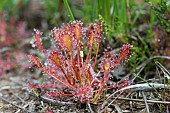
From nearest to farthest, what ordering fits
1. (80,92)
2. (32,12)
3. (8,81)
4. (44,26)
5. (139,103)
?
1. (80,92)
2. (139,103)
3. (8,81)
4. (44,26)
5. (32,12)

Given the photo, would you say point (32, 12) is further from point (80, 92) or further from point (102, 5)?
point (80, 92)

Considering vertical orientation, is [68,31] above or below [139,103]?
above

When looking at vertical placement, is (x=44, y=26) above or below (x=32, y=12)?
below

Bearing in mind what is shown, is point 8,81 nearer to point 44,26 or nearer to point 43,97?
point 43,97

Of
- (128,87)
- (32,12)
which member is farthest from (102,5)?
(32,12)

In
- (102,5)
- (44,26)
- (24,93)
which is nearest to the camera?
(24,93)

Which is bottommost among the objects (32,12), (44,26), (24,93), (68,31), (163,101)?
(163,101)

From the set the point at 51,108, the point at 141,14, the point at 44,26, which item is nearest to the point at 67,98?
the point at 51,108

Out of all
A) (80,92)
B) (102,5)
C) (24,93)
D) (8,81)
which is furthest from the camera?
(8,81)

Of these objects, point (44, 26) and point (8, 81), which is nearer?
point (8, 81)
